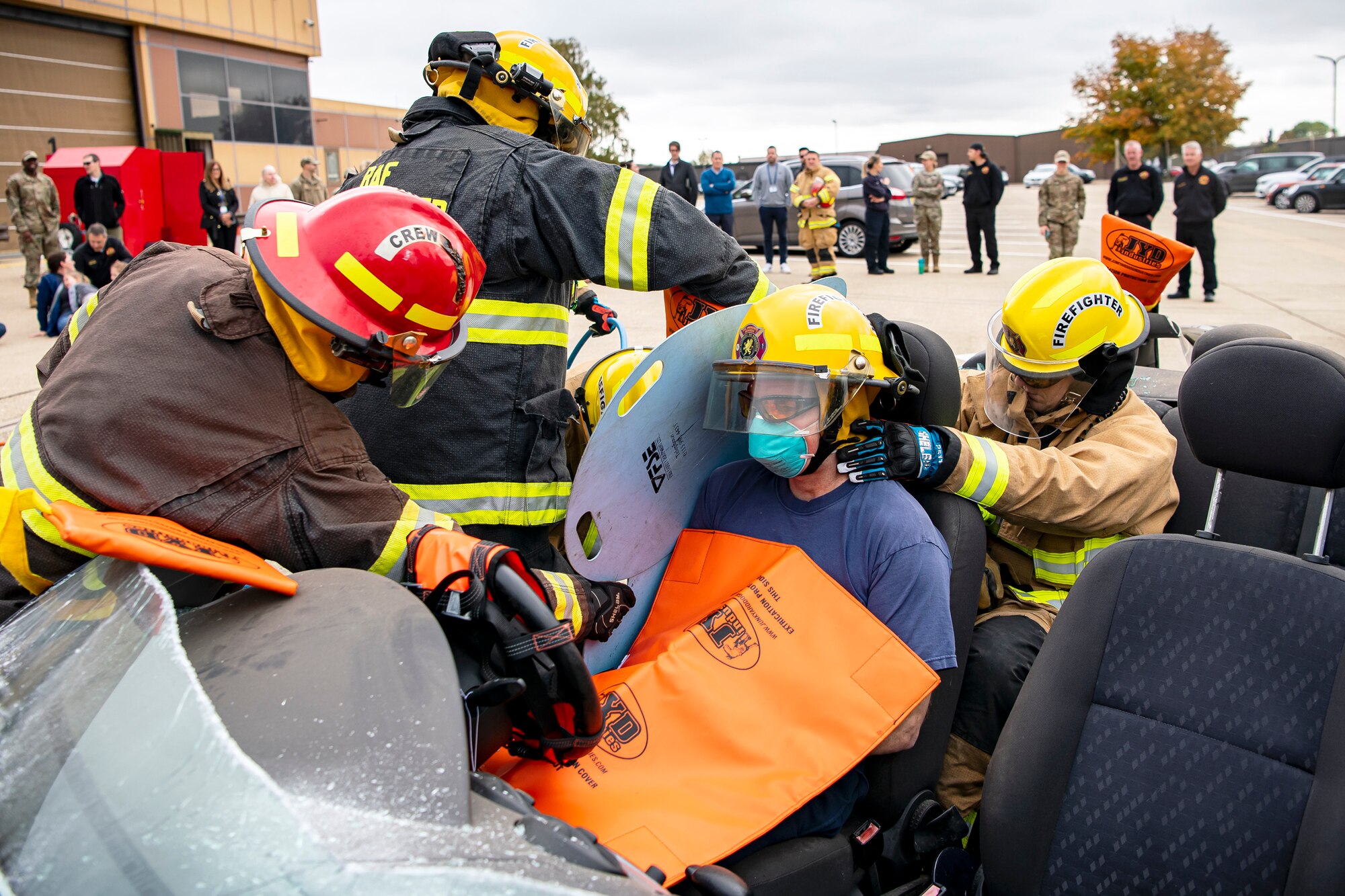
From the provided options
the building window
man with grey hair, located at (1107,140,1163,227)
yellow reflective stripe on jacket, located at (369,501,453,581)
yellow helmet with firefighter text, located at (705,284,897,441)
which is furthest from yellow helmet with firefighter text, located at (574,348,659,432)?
the building window

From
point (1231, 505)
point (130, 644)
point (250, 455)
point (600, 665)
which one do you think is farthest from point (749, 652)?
point (1231, 505)

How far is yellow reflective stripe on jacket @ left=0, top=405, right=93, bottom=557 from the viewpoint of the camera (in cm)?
Result: 159

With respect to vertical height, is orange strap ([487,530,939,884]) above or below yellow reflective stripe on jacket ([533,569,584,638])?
below

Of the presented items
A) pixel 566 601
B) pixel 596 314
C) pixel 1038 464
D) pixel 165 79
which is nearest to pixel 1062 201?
pixel 596 314

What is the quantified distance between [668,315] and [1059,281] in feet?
3.81

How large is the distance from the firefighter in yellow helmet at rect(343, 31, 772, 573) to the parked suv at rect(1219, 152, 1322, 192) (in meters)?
43.1

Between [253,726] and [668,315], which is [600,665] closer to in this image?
[668,315]

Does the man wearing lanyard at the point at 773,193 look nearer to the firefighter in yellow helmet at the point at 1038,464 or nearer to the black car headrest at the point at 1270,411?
the firefighter in yellow helmet at the point at 1038,464

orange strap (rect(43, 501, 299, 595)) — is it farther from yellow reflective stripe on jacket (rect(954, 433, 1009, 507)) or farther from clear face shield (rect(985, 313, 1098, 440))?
clear face shield (rect(985, 313, 1098, 440))

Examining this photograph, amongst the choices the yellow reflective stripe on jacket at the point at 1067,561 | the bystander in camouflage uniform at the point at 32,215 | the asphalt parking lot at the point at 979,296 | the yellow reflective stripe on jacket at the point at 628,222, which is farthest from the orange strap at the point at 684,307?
the bystander in camouflage uniform at the point at 32,215

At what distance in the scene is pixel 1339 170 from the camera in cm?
3006

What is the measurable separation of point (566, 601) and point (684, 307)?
46.9 inches

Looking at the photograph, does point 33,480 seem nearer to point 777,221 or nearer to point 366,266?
point 366,266

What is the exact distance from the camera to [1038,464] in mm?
2543
